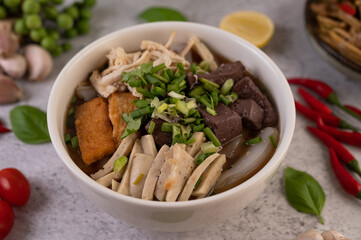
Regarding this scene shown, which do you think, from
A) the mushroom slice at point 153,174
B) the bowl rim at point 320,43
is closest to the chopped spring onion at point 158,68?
the mushroom slice at point 153,174

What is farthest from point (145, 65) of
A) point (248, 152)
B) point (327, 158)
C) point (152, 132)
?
point (327, 158)

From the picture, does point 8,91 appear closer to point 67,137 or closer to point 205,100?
point 67,137

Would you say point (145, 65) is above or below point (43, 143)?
above

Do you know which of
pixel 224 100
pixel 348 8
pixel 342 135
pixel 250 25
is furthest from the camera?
pixel 250 25

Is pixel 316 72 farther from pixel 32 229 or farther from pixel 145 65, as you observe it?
→ pixel 32 229

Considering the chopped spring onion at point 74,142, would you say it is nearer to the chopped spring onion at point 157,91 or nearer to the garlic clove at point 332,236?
the chopped spring onion at point 157,91

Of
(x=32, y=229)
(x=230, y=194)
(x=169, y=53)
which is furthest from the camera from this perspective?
(x=169, y=53)

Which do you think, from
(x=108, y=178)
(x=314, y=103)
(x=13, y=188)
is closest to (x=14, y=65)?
(x=13, y=188)
